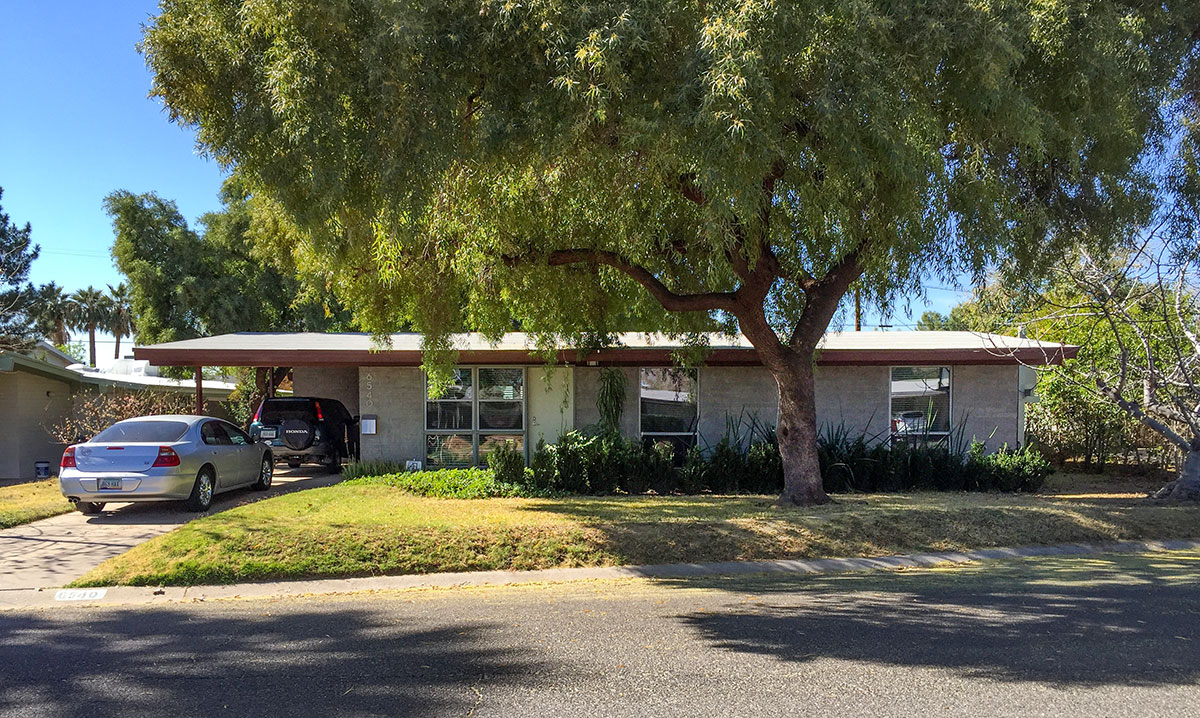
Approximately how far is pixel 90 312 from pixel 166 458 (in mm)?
52980

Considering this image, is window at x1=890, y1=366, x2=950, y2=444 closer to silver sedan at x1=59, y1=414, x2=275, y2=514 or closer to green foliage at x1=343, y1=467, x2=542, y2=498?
green foliage at x1=343, y1=467, x2=542, y2=498

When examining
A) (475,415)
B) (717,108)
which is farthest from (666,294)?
(475,415)

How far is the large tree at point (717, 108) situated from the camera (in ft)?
26.5

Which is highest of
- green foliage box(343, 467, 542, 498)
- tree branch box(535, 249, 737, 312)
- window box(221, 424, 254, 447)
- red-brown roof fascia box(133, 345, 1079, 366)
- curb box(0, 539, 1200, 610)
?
tree branch box(535, 249, 737, 312)

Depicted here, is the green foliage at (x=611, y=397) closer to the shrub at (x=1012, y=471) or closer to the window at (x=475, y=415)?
the window at (x=475, y=415)

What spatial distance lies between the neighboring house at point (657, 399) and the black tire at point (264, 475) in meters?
1.94

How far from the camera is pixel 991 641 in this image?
6.13 metres

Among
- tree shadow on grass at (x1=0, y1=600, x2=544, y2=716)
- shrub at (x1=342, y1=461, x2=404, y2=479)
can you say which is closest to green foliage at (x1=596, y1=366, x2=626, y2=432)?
shrub at (x1=342, y1=461, x2=404, y2=479)

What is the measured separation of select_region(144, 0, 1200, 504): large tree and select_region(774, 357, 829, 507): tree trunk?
5.59 ft

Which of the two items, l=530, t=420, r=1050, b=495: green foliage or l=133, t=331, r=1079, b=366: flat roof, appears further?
l=133, t=331, r=1079, b=366: flat roof

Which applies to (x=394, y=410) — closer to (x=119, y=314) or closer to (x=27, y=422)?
(x=27, y=422)

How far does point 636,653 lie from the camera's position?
231 inches

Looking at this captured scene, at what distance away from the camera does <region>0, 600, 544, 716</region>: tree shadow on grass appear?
4.92 meters

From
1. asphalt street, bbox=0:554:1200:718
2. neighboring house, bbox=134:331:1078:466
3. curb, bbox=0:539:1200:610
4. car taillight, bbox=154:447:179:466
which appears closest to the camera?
asphalt street, bbox=0:554:1200:718
